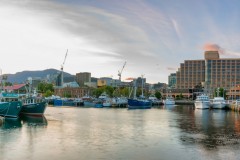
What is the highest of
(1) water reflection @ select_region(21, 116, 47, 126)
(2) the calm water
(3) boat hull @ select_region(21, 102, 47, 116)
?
(3) boat hull @ select_region(21, 102, 47, 116)

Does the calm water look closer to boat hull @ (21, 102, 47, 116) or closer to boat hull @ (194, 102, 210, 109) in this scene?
boat hull @ (21, 102, 47, 116)

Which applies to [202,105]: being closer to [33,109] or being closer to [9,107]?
[33,109]

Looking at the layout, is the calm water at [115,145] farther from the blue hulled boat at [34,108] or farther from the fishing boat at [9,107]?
the blue hulled boat at [34,108]

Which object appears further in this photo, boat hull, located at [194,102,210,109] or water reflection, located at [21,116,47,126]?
boat hull, located at [194,102,210,109]

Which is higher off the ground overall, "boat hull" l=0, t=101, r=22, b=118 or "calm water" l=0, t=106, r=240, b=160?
"boat hull" l=0, t=101, r=22, b=118

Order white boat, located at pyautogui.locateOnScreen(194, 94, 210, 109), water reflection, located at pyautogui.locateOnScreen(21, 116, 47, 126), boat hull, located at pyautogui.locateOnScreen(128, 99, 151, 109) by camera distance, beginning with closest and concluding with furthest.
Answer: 1. water reflection, located at pyautogui.locateOnScreen(21, 116, 47, 126)
2. white boat, located at pyautogui.locateOnScreen(194, 94, 210, 109)
3. boat hull, located at pyautogui.locateOnScreen(128, 99, 151, 109)

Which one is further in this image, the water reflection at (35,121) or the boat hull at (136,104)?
the boat hull at (136,104)

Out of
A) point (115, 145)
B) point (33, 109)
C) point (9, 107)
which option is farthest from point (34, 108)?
point (115, 145)

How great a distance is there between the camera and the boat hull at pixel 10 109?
8906 cm

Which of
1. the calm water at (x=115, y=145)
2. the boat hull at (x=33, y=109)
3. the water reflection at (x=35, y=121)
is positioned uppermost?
the boat hull at (x=33, y=109)

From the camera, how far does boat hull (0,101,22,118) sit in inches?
3506

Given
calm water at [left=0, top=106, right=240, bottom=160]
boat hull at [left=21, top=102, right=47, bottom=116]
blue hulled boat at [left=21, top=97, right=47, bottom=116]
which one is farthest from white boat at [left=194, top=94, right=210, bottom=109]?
calm water at [left=0, top=106, right=240, bottom=160]

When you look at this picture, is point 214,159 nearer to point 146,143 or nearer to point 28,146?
point 146,143

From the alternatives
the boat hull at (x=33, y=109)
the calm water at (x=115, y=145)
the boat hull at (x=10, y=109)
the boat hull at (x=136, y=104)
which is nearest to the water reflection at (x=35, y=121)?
the boat hull at (x=33, y=109)
